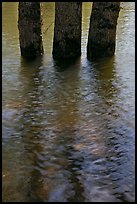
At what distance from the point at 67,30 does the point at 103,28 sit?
69cm

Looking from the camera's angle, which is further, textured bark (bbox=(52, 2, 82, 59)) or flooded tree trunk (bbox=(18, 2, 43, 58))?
flooded tree trunk (bbox=(18, 2, 43, 58))

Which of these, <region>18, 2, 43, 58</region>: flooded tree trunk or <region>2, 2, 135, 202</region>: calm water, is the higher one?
<region>18, 2, 43, 58</region>: flooded tree trunk

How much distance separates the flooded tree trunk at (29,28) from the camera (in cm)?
848

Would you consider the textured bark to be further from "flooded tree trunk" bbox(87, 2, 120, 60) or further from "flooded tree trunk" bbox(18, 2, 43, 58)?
"flooded tree trunk" bbox(18, 2, 43, 58)

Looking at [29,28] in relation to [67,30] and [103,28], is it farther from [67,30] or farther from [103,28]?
[103,28]

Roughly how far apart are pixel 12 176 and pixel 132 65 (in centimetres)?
470

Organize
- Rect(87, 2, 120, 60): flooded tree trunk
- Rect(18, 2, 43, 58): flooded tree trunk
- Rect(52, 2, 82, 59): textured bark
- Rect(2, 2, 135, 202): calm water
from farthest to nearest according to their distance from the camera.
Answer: Rect(18, 2, 43, 58): flooded tree trunk → Rect(87, 2, 120, 60): flooded tree trunk → Rect(52, 2, 82, 59): textured bark → Rect(2, 2, 135, 202): calm water

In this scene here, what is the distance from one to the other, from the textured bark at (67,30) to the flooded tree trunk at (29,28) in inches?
16.5

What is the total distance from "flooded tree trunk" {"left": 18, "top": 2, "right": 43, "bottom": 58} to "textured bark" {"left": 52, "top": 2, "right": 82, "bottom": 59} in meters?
0.42

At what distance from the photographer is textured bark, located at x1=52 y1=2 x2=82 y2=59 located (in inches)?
320

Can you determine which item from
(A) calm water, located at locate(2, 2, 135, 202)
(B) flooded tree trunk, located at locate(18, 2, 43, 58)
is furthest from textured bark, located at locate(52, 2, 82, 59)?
(B) flooded tree trunk, located at locate(18, 2, 43, 58)

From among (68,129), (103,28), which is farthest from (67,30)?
(68,129)

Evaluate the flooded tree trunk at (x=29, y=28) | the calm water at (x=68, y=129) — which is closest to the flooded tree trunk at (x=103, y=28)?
the calm water at (x=68, y=129)

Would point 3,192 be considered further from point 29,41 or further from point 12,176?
point 29,41
